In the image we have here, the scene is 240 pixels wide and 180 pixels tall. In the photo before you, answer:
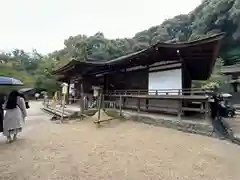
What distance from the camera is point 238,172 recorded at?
13.7 ft

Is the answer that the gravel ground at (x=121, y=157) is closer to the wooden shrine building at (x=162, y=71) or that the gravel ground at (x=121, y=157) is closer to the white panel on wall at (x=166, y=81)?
the wooden shrine building at (x=162, y=71)

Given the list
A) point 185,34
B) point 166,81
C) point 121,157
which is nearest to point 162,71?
point 166,81

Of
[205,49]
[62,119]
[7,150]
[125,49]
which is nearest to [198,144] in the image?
[205,49]

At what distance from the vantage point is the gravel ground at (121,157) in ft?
13.2

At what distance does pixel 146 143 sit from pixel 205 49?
4310 millimetres

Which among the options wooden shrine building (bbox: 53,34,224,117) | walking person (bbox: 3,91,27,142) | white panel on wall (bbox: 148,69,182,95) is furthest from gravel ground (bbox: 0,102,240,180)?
white panel on wall (bbox: 148,69,182,95)

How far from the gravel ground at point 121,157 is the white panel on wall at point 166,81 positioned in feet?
10.2

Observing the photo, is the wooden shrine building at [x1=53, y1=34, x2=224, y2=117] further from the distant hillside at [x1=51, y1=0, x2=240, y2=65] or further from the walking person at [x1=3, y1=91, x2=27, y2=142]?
the distant hillside at [x1=51, y1=0, x2=240, y2=65]

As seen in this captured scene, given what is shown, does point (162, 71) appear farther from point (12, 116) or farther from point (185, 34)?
point (185, 34)

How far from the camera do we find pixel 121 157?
4973 millimetres

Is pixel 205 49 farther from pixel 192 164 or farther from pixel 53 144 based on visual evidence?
pixel 53 144

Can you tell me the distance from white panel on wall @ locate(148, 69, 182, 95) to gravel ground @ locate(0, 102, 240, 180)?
310 centimetres

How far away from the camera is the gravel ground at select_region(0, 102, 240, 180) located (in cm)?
404

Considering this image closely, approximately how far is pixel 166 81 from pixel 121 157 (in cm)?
625
